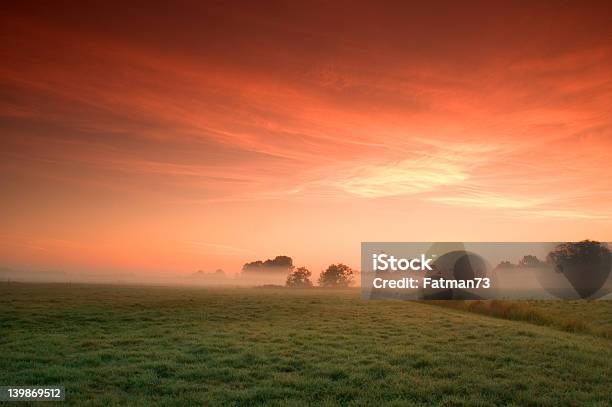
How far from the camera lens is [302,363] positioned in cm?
1738

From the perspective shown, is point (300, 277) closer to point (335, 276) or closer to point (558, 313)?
point (335, 276)

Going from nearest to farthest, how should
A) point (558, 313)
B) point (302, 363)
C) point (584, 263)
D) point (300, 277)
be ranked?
point (302, 363) < point (558, 313) < point (584, 263) < point (300, 277)

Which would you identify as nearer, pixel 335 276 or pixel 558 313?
pixel 558 313

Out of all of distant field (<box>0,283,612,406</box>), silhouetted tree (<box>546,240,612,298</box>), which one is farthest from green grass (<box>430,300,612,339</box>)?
silhouetted tree (<box>546,240,612,298</box>)

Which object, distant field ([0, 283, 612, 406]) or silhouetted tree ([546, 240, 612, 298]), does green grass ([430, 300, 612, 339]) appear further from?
silhouetted tree ([546, 240, 612, 298])

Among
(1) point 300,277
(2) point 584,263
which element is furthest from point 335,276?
(2) point 584,263

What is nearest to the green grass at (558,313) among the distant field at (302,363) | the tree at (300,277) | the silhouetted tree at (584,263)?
the distant field at (302,363)

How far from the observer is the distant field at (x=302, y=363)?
1359 centimetres

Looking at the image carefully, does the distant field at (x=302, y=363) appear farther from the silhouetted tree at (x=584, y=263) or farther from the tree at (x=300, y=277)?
the tree at (x=300, y=277)

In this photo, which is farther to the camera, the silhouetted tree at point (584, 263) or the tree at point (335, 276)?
the tree at point (335, 276)

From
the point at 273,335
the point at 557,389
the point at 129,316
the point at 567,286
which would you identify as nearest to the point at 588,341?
the point at 557,389

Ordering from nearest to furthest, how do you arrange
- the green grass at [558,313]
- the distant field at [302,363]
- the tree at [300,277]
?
the distant field at [302,363] < the green grass at [558,313] < the tree at [300,277]

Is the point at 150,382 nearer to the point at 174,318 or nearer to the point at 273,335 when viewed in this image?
the point at 273,335

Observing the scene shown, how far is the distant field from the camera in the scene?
13.6 meters
